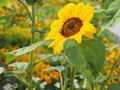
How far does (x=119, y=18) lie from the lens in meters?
1.04

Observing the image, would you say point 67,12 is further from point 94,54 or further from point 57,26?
point 94,54

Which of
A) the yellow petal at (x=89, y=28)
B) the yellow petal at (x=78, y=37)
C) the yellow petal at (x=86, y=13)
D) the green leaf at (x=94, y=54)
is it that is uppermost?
→ the yellow petal at (x=86, y=13)

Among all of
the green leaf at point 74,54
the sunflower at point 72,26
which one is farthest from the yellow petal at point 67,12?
the green leaf at point 74,54

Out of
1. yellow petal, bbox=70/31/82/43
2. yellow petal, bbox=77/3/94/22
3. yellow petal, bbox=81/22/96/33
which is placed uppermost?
yellow petal, bbox=77/3/94/22

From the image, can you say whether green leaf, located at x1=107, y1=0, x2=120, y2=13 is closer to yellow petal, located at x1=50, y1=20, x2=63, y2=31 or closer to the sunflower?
the sunflower

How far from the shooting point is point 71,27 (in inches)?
46.5

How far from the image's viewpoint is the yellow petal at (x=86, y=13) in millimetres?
1162

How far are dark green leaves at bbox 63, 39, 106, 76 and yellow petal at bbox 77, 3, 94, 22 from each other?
7 cm

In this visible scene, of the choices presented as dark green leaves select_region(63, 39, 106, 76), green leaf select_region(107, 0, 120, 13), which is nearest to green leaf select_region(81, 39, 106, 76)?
dark green leaves select_region(63, 39, 106, 76)

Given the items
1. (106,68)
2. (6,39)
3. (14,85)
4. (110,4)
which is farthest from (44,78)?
(110,4)

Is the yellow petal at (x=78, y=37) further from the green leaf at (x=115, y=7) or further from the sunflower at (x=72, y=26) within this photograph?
the green leaf at (x=115, y=7)

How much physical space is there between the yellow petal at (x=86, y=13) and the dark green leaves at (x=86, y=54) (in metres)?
0.07

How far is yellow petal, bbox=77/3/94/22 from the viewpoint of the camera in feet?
3.81

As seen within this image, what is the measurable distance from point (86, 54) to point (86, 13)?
0.12 m
